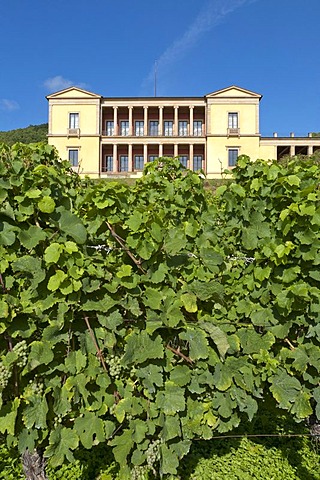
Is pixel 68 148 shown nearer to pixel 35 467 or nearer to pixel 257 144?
pixel 257 144

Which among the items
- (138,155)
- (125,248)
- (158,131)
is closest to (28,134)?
(138,155)

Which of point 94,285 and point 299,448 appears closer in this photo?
point 94,285

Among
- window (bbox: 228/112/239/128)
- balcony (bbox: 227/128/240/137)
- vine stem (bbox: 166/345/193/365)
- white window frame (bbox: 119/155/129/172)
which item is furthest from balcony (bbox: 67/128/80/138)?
vine stem (bbox: 166/345/193/365)

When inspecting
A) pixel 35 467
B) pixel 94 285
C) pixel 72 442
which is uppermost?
pixel 94 285

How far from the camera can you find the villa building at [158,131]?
39250 millimetres

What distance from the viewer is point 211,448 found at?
3471 millimetres

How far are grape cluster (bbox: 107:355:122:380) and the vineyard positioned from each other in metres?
0.01

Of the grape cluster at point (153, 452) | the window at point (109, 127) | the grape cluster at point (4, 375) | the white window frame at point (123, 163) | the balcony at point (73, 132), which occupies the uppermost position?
the window at point (109, 127)

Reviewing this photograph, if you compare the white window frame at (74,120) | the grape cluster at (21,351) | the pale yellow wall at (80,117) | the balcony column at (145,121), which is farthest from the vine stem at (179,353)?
the balcony column at (145,121)

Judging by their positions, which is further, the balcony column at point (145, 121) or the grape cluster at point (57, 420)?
the balcony column at point (145, 121)

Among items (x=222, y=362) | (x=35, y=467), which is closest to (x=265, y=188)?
(x=222, y=362)

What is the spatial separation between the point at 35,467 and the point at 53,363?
41.9 inches

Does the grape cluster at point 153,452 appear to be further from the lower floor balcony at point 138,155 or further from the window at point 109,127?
the window at point 109,127

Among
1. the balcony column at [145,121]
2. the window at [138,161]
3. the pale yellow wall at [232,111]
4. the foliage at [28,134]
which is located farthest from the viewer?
the foliage at [28,134]
